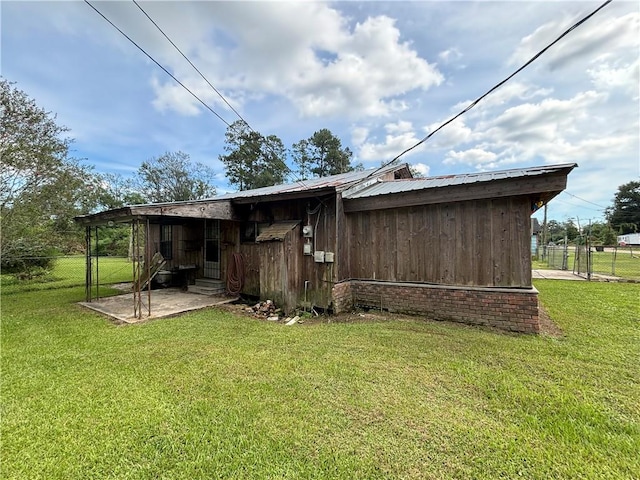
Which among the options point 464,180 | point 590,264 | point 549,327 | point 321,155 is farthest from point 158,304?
point 321,155

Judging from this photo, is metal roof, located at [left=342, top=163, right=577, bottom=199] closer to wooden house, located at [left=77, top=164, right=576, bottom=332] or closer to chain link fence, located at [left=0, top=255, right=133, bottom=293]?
wooden house, located at [left=77, top=164, right=576, bottom=332]

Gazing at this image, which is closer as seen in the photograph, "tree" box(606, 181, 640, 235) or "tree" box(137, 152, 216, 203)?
"tree" box(137, 152, 216, 203)

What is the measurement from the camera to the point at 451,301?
5227 mm

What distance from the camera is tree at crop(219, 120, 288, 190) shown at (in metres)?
24.4

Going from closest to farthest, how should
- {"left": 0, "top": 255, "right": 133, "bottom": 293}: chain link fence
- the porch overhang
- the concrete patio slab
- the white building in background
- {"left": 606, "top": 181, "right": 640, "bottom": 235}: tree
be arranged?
the porch overhang → the concrete patio slab → {"left": 0, "top": 255, "right": 133, "bottom": 293}: chain link fence → the white building in background → {"left": 606, "top": 181, "right": 640, "bottom": 235}: tree

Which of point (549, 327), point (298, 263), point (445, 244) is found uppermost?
point (445, 244)

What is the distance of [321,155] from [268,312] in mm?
22379

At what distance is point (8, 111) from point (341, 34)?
32.2ft

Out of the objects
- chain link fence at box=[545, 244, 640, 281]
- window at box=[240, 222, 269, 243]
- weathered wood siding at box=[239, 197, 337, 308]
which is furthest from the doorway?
chain link fence at box=[545, 244, 640, 281]

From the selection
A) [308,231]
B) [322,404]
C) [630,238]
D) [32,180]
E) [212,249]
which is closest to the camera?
[322,404]

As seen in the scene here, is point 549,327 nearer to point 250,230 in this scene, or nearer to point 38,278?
point 250,230

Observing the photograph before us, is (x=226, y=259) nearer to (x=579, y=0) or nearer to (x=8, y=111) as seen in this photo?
(x=8, y=111)

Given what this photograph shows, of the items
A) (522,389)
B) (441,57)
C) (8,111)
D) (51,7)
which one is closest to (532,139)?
(441,57)

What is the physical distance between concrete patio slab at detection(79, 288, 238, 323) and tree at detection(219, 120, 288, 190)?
17318mm
